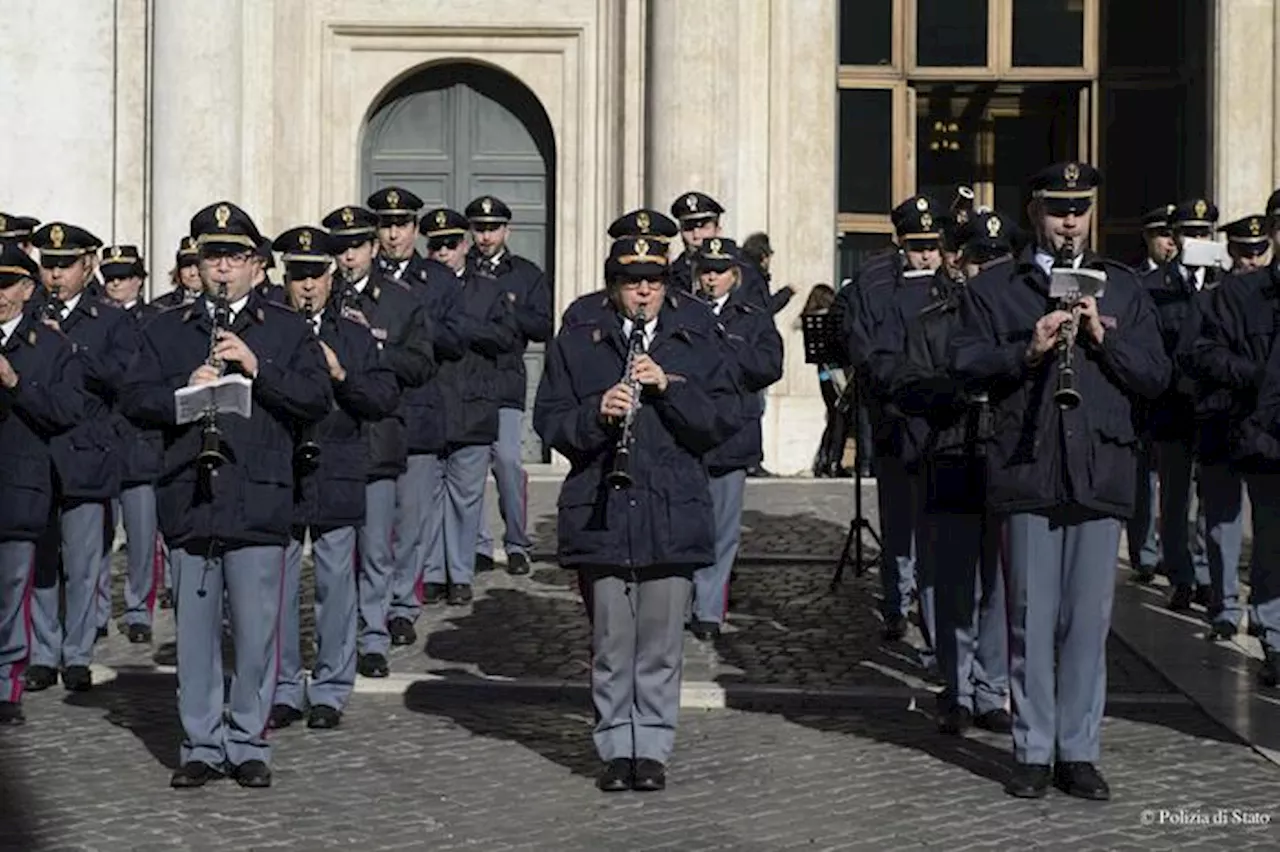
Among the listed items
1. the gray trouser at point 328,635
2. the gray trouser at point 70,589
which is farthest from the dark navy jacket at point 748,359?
the gray trouser at point 70,589

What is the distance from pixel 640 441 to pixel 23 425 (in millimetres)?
3337

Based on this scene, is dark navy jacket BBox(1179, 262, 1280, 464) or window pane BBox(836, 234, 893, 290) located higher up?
window pane BBox(836, 234, 893, 290)

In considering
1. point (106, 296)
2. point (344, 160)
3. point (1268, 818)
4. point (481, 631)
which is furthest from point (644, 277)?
point (344, 160)

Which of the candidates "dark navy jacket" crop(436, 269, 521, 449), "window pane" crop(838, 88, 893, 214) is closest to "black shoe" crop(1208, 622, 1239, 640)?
"dark navy jacket" crop(436, 269, 521, 449)

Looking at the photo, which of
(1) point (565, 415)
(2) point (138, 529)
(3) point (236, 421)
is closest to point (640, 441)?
(1) point (565, 415)

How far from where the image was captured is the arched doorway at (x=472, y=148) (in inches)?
970

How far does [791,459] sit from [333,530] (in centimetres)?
1132

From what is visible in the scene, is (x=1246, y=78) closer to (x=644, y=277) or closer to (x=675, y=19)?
(x=675, y=19)

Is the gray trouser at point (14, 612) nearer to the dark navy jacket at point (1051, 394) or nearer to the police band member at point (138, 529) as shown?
the police band member at point (138, 529)

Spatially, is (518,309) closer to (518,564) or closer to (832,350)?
(518,564)

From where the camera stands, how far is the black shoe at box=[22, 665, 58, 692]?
43.7ft

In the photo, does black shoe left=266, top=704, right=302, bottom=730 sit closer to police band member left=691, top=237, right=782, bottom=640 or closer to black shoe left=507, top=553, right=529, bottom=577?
police band member left=691, top=237, right=782, bottom=640

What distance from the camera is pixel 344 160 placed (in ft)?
80.4

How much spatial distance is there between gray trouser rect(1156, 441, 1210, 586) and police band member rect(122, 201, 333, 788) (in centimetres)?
635
